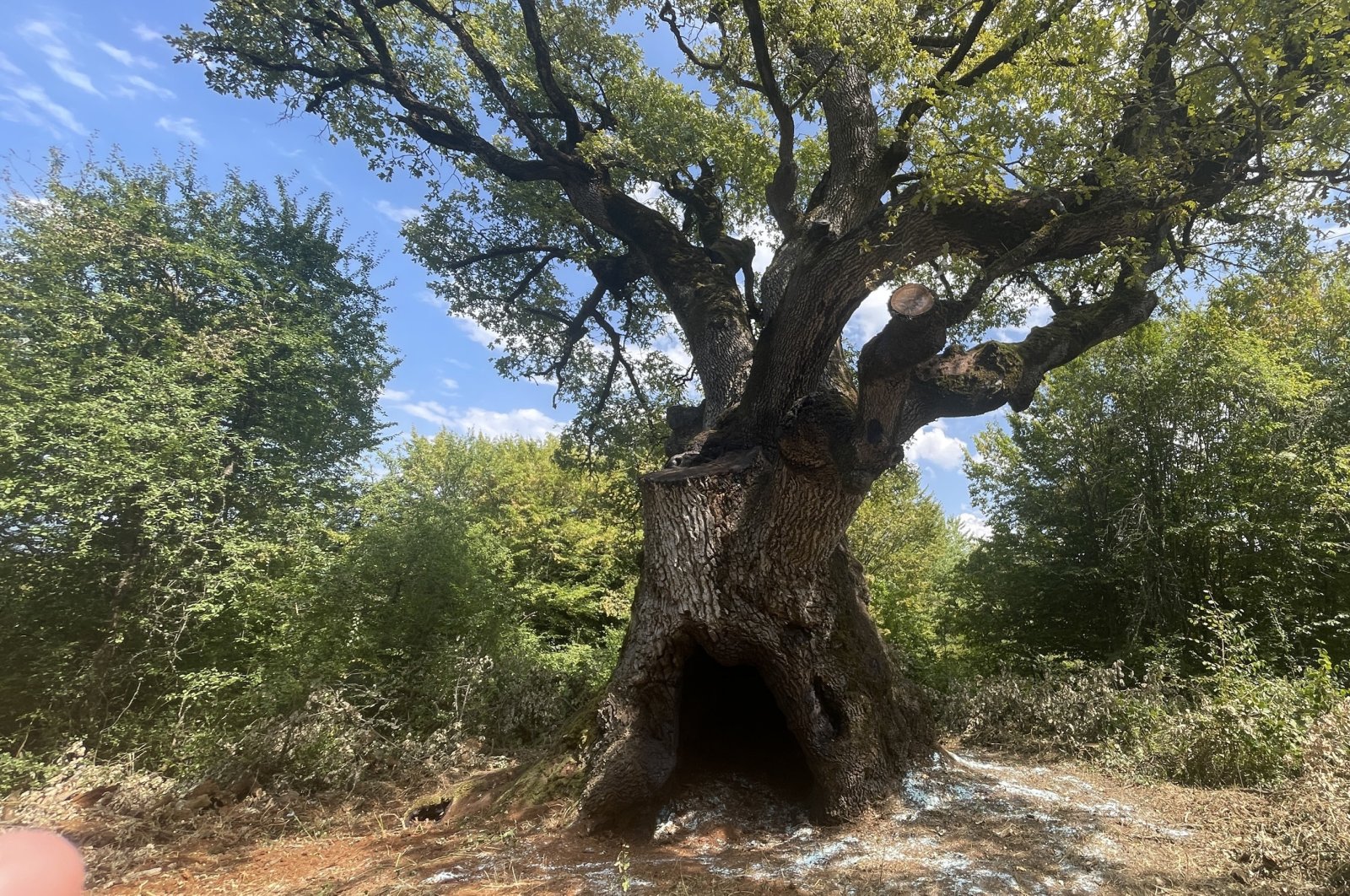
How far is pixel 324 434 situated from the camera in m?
10.0

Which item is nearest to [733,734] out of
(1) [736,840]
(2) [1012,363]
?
(1) [736,840]

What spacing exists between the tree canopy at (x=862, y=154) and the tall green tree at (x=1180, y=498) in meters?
2.43

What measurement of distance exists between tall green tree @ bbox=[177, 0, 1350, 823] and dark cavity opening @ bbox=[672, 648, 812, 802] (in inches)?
22.4

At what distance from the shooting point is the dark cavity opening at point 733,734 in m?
4.99

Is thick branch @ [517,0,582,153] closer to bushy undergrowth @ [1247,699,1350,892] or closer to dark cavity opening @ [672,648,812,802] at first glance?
dark cavity opening @ [672,648,812,802]

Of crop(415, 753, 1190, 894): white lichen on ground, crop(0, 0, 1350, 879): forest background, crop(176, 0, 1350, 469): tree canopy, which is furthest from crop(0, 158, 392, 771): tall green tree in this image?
crop(415, 753, 1190, 894): white lichen on ground

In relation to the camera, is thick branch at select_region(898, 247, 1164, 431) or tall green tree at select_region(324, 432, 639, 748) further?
tall green tree at select_region(324, 432, 639, 748)

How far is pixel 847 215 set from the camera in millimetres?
5980

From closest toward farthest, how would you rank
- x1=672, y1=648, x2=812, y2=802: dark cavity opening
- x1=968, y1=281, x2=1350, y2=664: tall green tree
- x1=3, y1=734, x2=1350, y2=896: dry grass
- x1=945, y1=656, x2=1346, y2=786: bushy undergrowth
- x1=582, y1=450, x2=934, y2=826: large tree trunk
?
x1=3, y1=734, x2=1350, y2=896: dry grass < x1=582, y1=450, x2=934, y2=826: large tree trunk < x1=945, y1=656, x2=1346, y2=786: bushy undergrowth < x1=672, y1=648, x2=812, y2=802: dark cavity opening < x1=968, y1=281, x2=1350, y2=664: tall green tree

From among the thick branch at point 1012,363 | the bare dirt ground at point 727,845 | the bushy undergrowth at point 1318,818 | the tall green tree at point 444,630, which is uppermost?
the thick branch at point 1012,363

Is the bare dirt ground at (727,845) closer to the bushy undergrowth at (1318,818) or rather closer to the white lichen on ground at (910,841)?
the white lichen on ground at (910,841)

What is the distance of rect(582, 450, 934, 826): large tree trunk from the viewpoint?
429cm

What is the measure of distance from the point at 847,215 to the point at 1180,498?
23.9 ft

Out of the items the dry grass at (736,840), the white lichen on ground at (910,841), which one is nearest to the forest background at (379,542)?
the dry grass at (736,840)
